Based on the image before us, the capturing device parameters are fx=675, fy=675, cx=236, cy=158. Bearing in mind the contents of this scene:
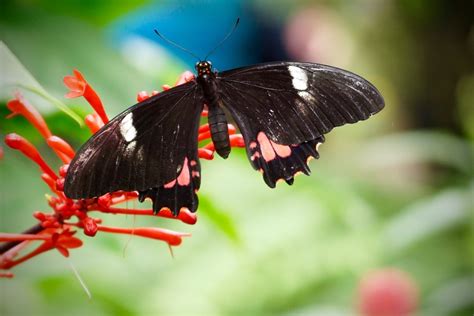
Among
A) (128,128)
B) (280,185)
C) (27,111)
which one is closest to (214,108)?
(128,128)

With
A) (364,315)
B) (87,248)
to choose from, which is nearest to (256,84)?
(87,248)

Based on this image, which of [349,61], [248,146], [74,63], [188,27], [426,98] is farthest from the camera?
[349,61]

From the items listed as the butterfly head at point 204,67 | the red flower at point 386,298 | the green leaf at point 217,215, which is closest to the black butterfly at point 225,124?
the butterfly head at point 204,67

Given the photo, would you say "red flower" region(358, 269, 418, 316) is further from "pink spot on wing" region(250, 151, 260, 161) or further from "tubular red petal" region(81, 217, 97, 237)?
"tubular red petal" region(81, 217, 97, 237)

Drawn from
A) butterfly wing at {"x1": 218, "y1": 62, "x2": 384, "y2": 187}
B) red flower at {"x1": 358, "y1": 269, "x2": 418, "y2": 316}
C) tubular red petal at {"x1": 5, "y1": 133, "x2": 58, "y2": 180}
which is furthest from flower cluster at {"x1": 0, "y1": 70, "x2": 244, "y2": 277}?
red flower at {"x1": 358, "y1": 269, "x2": 418, "y2": 316}

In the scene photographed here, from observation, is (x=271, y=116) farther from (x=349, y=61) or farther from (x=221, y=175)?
(x=349, y=61)

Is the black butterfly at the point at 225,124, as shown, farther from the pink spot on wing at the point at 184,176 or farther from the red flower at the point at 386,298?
the red flower at the point at 386,298
